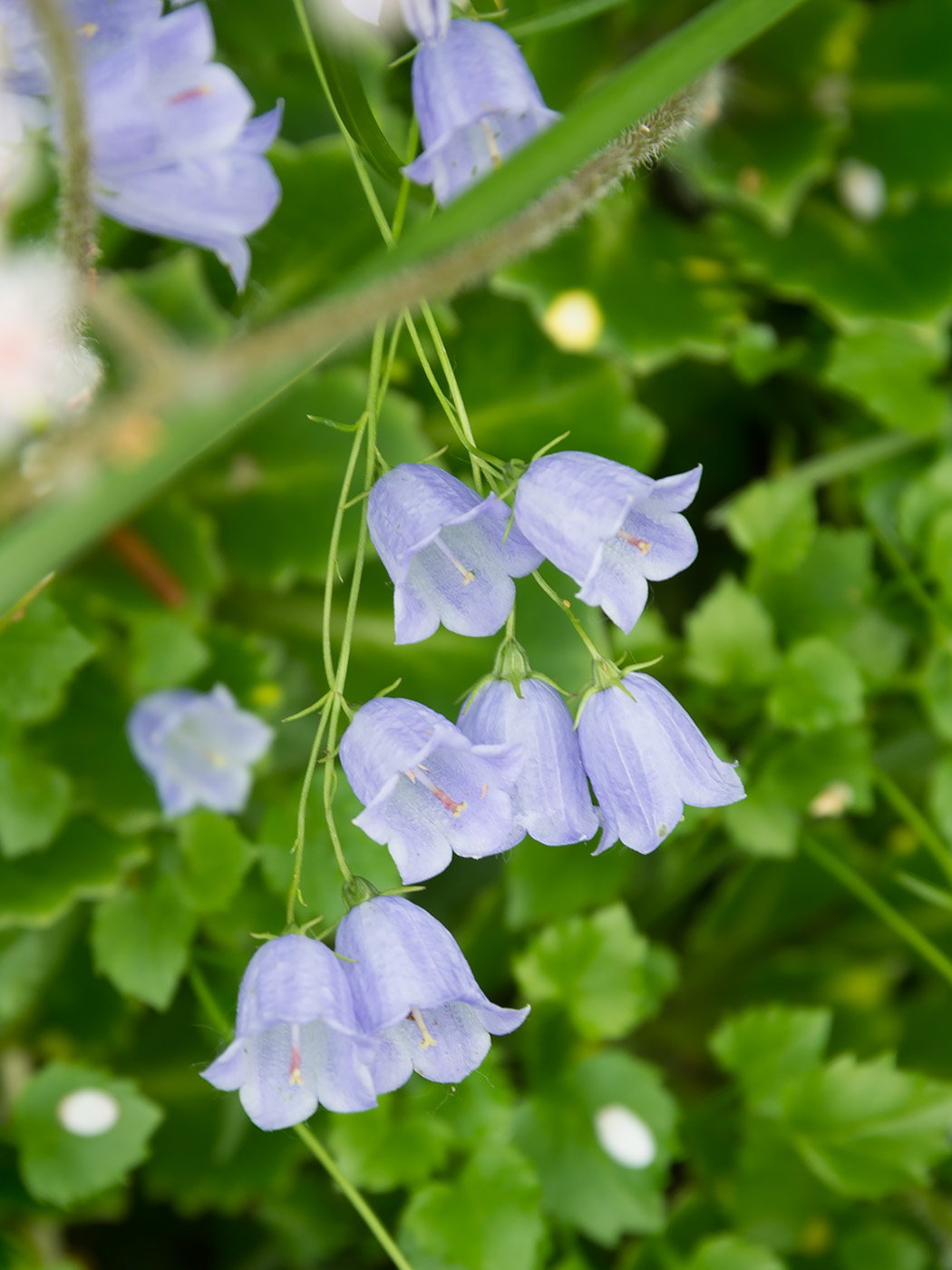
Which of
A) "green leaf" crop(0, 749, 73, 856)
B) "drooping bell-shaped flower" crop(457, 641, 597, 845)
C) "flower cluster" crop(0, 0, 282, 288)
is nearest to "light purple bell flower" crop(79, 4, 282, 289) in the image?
"flower cluster" crop(0, 0, 282, 288)

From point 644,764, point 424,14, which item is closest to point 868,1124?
point 644,764

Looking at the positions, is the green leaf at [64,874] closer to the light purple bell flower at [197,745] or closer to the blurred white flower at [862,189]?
the light purple bell flower at [197,745]

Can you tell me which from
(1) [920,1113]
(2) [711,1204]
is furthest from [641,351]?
(2) [711,1204]

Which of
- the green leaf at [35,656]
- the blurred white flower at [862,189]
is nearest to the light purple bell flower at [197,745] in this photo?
the green leaf at [35,656]

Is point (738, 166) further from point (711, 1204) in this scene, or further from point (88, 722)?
point (711, 1204)

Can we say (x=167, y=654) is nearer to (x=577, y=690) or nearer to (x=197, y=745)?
(x=197, y=745)

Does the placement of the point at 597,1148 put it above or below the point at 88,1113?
below

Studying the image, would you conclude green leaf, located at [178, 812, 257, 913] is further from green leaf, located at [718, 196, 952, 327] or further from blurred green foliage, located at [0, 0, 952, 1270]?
green leaf, located at [718, 196, 952, 327]

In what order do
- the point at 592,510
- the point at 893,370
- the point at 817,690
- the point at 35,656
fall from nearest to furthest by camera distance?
the point at 592,510 < the point at 35,656 < the point at 817,690 < the point at 893,370

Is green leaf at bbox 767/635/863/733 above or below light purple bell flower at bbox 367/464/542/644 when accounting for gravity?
below
